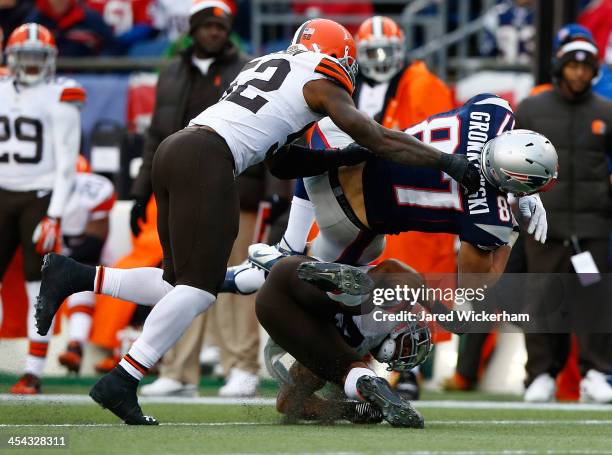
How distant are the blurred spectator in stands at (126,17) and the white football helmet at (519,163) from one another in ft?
27.5

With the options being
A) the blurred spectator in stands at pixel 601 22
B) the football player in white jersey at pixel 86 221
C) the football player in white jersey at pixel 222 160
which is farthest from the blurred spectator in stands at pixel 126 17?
the football player in white jersey at pixel 222 160

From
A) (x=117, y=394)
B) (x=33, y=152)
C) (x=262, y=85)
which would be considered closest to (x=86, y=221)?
(x=33, y=152)

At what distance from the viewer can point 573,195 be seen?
856cm

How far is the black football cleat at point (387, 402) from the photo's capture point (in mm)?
5781

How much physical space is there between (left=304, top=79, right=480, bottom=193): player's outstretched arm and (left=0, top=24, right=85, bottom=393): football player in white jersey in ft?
10.2

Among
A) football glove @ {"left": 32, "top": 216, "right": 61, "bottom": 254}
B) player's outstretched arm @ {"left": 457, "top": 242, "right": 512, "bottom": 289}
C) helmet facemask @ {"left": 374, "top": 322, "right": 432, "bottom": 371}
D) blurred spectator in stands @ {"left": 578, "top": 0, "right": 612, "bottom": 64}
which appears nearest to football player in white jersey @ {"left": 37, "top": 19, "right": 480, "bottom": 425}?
player's outstretched arm @ {"left": 457, "top": 242, "right": 512, "bottom": 289}

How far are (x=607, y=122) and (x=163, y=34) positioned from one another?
6.36 m

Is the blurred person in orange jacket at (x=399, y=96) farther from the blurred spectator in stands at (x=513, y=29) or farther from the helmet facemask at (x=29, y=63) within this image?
the blurred spectator in stands at (x=513, y=29)

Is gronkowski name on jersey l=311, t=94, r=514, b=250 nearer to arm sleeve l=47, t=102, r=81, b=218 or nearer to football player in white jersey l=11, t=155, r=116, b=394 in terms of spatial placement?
arm sleeve l=47, t=102, r=81, b=218

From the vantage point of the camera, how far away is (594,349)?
852 centimetres

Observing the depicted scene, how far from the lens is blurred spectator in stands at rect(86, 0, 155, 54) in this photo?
545 inches

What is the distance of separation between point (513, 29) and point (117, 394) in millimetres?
8182

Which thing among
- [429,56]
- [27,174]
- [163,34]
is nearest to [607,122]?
[27,174]

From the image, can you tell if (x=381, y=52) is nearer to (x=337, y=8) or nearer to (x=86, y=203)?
(x=86, y=203)
